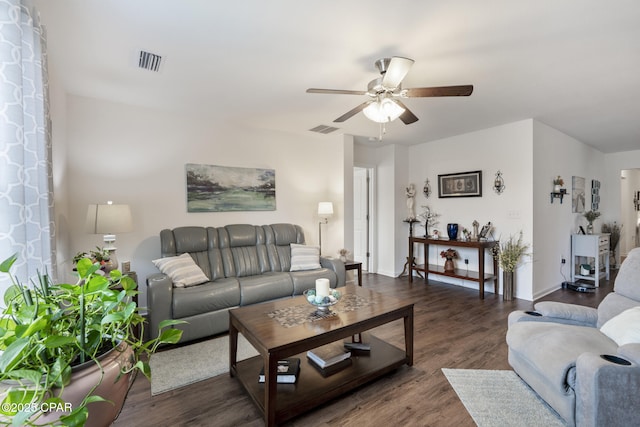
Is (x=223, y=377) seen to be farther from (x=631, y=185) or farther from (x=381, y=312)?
(x=631, y=185)

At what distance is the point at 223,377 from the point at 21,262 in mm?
1538

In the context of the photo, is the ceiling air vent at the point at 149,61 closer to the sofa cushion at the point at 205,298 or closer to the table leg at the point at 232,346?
the sofa cushion at the point at 205,298

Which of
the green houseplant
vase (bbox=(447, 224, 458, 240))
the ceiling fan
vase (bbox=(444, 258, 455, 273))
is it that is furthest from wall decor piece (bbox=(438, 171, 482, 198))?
the ceiling fan

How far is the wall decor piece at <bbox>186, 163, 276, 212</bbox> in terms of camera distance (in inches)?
154

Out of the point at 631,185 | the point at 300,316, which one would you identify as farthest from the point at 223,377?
the point at 631,185

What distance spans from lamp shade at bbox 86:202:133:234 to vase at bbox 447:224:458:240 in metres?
4.55

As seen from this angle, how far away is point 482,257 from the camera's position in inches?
165

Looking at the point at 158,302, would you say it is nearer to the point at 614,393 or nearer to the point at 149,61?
the point at 149,61

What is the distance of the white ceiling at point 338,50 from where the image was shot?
1.81 m

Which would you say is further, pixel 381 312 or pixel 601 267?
pixel 601 267

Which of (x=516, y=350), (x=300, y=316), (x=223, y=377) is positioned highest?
(x=300, y=316)

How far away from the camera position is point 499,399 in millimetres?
1974

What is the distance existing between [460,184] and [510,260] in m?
1.47

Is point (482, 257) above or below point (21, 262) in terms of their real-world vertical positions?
below
